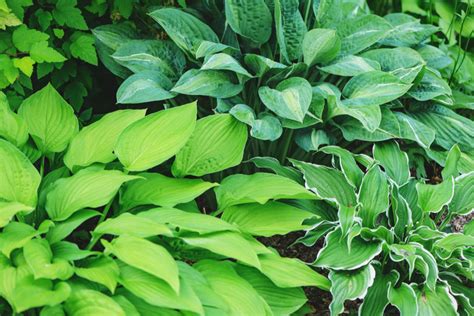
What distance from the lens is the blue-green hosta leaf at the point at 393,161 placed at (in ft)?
10.8

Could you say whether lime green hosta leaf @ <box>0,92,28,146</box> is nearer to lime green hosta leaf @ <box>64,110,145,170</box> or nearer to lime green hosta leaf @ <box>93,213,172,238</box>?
lime green hosta leaf @ <box>64,110,145,170</box>

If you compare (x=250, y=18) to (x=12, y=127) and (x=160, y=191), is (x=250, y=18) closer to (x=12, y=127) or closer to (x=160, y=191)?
(x=160, y=191)

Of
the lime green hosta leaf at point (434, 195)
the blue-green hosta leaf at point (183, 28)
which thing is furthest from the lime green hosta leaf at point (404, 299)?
the blue-green hosta leaf at point (183, 28)

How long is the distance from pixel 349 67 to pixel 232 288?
A: 1292mm

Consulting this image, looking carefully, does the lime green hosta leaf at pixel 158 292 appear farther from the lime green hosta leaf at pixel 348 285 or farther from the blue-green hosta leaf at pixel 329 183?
the blue-green hosta leaf at pixel 329 183

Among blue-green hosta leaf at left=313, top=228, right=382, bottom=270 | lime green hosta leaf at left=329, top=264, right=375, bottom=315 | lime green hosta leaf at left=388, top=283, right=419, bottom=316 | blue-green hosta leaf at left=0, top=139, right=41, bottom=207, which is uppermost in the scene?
blue-green hosta leaf at left=0, top=139, right=41, bottom=207

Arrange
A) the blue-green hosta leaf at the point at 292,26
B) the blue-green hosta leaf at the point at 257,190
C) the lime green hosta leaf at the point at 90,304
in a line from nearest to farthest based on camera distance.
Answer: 1. the lime green hosta leaf at the point at 90,304
2. the blue-green hosta leaf at the point at 257,190
3. the blue-green hosta leaf at the point at 292,26

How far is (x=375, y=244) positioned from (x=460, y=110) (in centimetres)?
145

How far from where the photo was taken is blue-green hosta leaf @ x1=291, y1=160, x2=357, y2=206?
10.5ft

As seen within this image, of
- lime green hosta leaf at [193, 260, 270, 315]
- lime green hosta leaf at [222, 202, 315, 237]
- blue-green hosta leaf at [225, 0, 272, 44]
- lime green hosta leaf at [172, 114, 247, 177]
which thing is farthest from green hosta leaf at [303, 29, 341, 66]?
lime green hosta leaf at [193, 260, 270, 315]

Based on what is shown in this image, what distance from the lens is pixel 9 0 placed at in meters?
3.15

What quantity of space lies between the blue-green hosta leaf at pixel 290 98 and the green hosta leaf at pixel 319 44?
0.42 feet

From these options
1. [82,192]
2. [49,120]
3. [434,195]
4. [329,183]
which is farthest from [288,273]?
[49,120]

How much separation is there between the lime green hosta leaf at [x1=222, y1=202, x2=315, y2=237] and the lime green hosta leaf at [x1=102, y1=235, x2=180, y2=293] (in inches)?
20.0
